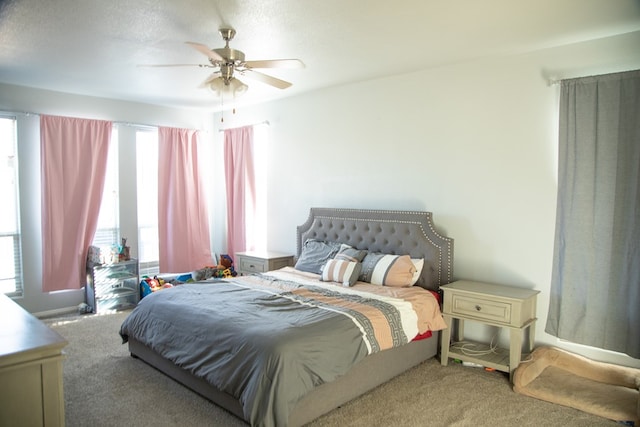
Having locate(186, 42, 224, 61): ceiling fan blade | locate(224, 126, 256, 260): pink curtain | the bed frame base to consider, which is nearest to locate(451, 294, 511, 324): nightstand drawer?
the bed frame base

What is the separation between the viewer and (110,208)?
551 centimetres

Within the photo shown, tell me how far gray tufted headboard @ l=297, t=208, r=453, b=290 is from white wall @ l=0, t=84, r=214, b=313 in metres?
2.55

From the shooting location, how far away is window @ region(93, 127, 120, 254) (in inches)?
214

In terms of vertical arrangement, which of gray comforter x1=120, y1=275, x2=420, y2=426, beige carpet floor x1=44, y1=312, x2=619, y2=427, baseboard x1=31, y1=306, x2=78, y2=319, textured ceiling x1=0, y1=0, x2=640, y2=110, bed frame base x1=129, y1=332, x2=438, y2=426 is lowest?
beige carpet floor x1=44, y1=312, x2=619, y2=427

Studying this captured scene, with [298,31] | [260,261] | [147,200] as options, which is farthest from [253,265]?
[298,31]

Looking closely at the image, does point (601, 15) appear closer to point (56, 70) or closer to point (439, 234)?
point (439, 234)

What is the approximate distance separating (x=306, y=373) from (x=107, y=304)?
3576 mm

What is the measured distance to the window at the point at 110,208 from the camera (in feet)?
17.9

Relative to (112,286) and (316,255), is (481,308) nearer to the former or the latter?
(316,255)

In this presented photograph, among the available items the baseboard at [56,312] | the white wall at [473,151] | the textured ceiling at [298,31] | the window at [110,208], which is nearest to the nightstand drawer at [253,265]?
the white wall at [473,151]

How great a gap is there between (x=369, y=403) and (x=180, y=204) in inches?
158

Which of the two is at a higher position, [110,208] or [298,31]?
[298,31]

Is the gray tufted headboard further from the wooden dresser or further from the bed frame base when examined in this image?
the wooden dresser

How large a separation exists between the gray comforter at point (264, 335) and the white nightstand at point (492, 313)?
0.60 meters
